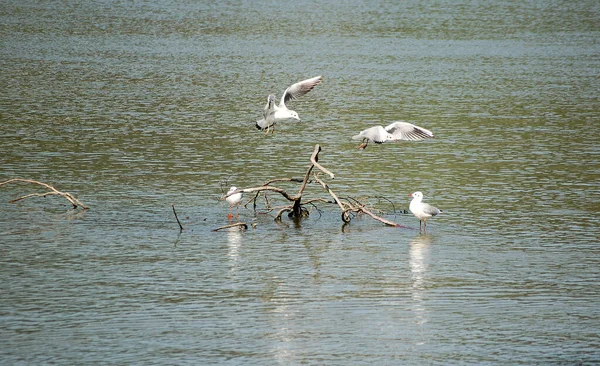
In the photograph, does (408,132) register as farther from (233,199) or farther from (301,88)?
(233,199)

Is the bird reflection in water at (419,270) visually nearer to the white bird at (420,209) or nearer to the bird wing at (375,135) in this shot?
the white bird at (420,209)

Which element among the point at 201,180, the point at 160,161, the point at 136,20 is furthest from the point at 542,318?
the point at 136,20

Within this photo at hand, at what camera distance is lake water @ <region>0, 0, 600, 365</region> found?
16.0m

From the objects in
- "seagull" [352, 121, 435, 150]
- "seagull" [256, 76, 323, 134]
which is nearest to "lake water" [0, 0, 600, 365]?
"seagull" [352, 121, 435, 150]

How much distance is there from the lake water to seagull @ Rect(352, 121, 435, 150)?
1.52 m

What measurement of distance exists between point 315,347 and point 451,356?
5.91 feet

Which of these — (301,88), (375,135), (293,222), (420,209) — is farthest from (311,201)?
(301,88)

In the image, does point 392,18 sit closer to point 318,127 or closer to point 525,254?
point 318,127

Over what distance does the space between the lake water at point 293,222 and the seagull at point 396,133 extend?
1.52 metres

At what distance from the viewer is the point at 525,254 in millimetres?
20641

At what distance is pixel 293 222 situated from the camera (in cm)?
2322

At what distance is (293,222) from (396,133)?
2736 millimetres

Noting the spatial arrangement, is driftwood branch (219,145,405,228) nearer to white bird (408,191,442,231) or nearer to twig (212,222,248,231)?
white bird (408,191,442,231)

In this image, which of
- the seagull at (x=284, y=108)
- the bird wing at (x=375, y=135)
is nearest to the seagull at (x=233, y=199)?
the seagull at (x=284, y=108)
